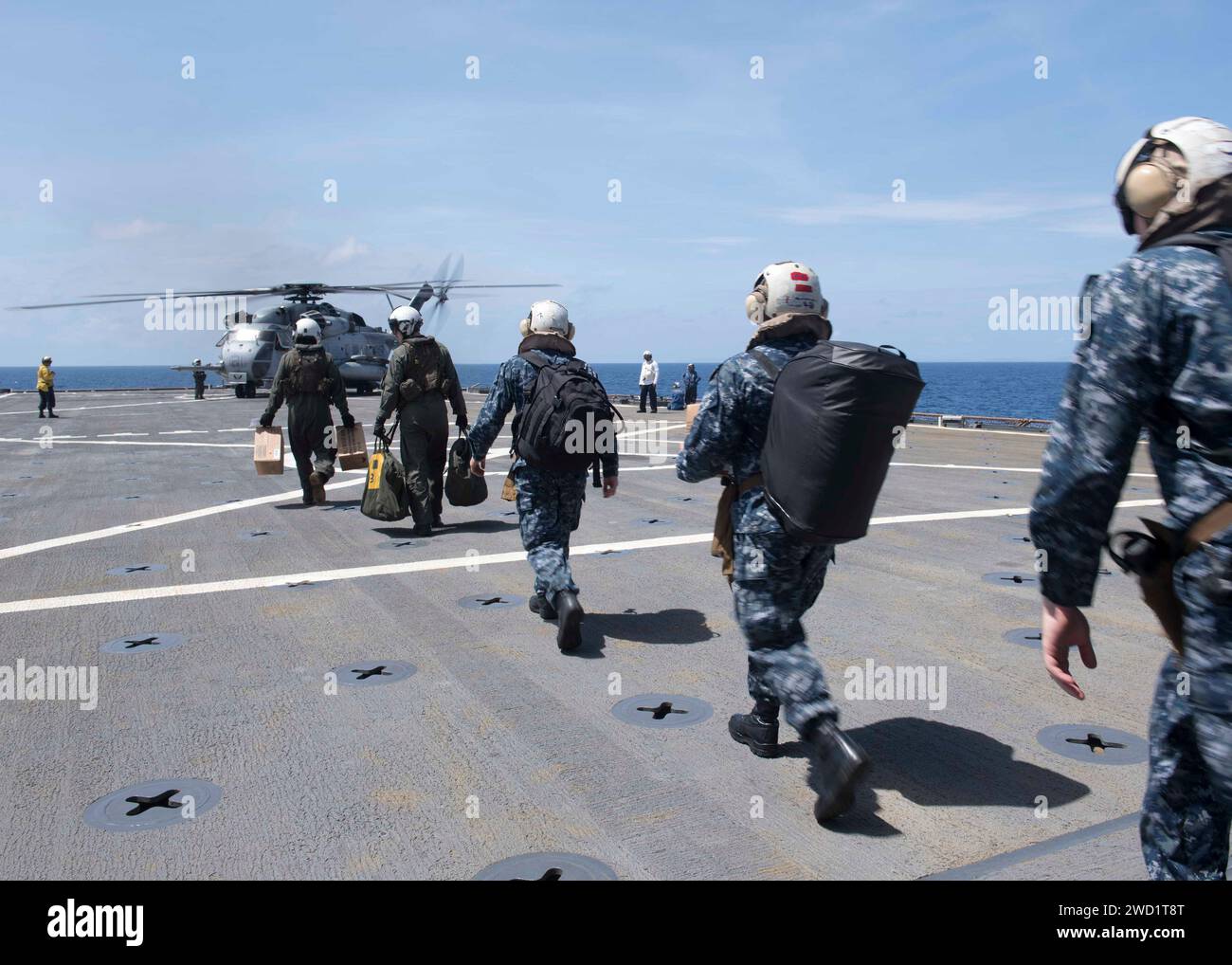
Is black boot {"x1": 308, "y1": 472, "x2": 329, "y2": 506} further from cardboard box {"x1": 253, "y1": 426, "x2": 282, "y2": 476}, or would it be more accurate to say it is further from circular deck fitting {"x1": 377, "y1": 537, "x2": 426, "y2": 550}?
circular deck fitting {"x1": 377, "y1": 537, "x2": 426, "y2": 550}

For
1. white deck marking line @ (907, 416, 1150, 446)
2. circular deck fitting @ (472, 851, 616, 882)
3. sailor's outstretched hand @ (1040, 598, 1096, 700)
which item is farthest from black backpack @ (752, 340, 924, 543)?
white deck marking line @ (907, 416, 1150, 446)

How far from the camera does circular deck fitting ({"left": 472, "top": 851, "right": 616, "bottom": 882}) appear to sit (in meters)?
2.70

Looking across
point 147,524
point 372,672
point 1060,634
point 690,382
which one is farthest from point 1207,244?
point 690,382

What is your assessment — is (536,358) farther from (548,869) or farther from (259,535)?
(259,535)

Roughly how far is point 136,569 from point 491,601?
2944 mm

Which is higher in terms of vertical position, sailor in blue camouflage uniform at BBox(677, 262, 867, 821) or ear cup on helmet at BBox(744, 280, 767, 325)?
ear cup on helmet at BBox(744, 280, 767, 325)

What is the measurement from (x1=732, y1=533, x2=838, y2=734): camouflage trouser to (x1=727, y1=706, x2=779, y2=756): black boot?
0.63ft

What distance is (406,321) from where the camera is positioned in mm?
7844

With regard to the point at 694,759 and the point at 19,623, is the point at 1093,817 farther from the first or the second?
the point at 19,623

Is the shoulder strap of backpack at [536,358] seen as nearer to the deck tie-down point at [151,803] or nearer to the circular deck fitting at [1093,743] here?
the deck tie-down point at [151,803]

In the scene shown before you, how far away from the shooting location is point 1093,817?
9.94 feet

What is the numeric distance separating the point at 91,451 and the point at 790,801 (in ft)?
52.0

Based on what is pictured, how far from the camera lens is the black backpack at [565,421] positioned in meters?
5.04

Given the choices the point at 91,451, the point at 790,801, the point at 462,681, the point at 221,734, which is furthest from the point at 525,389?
the point at 91,451
